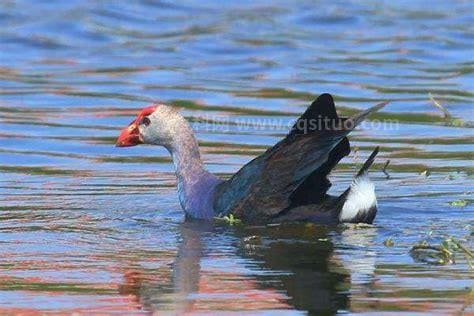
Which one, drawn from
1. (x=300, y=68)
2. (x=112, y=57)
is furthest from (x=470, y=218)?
(x=112, y=57)

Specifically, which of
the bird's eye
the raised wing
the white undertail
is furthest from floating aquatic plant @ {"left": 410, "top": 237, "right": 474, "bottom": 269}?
the bird's eye

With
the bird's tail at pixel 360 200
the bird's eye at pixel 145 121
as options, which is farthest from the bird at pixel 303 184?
the bird's eye at pixel 145 121

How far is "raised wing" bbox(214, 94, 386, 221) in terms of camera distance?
10.4 metres

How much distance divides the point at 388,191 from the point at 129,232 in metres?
2.56

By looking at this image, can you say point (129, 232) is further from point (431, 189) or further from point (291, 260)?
point (431, 189)

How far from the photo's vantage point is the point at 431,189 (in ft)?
40.8

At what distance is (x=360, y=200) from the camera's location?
1060 centimetres

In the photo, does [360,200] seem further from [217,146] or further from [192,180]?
[217,146]

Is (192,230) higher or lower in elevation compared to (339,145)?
lower

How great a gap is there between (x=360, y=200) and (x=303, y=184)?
1.42 feet

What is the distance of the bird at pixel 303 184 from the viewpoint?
10.4m

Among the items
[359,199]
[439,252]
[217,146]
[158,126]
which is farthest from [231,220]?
[217,146]

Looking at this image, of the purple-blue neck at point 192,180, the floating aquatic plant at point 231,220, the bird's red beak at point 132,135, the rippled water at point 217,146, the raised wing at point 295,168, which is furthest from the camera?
the bird's red beak at point 132,135

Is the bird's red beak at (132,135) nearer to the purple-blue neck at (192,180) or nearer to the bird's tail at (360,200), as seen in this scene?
the purple-blue neck at (192,180)
